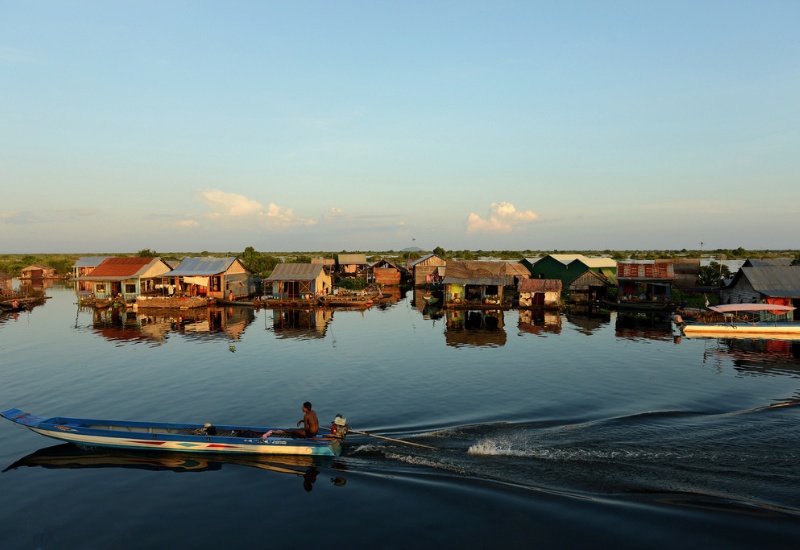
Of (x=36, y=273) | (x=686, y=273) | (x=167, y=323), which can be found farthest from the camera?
(x=36, y=273)

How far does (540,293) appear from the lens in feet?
203

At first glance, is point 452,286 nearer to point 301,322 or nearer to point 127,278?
point 301,322

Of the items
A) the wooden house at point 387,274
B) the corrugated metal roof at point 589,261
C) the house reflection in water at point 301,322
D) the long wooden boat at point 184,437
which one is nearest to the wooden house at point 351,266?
the wooden house at point 387,274

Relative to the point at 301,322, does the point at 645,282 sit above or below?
above

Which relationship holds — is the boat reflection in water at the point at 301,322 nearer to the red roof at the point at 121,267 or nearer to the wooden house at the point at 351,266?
the red roof at the point at 121,267

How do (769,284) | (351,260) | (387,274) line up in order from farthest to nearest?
1. (351,260)
2. (387,274)
3. (769,284)

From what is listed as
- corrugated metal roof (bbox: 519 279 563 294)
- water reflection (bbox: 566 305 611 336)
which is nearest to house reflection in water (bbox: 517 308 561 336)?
water reflection (bbox: 566 305 611 336)

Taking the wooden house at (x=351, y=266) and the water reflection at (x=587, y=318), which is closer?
the water reflection at (x=587, y=318)

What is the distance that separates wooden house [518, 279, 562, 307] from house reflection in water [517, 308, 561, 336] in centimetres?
173

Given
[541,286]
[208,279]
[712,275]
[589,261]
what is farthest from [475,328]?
[712,275]

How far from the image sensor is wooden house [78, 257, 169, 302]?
213ft

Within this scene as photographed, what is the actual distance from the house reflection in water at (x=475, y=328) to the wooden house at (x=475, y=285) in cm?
211

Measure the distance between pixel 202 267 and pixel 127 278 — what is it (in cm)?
911

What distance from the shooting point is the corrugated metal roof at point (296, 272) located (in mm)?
64688
